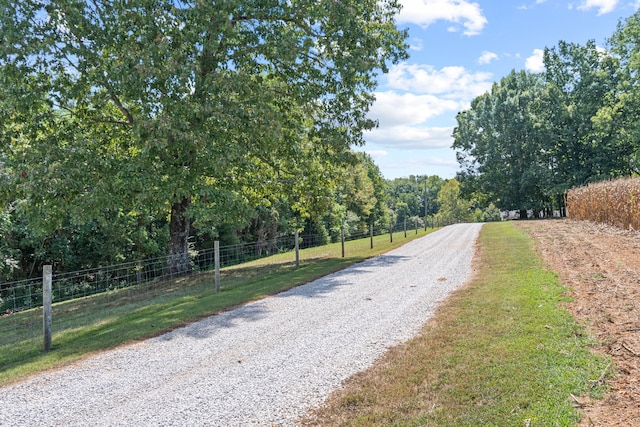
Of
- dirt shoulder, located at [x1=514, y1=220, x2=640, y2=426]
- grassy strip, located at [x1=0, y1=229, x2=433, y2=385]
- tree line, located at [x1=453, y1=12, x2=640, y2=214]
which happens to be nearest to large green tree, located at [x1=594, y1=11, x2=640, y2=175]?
tree line, located at [x1=453, y1=12, x2=640, y2=214]

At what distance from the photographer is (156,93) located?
46.5 ft

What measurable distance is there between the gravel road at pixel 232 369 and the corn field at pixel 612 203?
1621 cm

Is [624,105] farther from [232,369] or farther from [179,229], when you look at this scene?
[232,369]

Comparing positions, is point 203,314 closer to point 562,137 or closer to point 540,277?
point 540,277

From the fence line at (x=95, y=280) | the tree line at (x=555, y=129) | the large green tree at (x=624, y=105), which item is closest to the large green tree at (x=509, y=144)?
the tree line at (x=555, y=129)

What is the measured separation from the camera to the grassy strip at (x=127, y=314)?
6.82 meters

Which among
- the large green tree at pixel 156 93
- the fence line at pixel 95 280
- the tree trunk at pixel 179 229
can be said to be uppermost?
the large green tree at pixel 156 93

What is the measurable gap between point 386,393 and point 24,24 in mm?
14480

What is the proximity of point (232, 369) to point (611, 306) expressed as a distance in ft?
20.1

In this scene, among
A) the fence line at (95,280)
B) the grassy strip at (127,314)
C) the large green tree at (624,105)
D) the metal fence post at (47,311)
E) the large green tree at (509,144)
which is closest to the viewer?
the grassy strip at (127,314)

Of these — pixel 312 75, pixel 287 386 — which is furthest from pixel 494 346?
pixel 312 75

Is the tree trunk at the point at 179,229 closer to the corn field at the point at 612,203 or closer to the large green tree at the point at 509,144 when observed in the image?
the corn field at the point at 612,203

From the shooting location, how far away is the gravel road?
4336 mm

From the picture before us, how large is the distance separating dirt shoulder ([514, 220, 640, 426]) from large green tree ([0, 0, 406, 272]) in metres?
9.65
